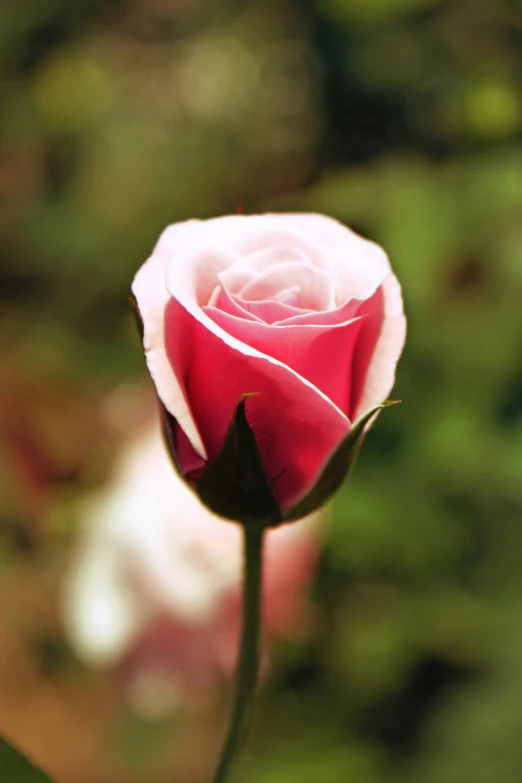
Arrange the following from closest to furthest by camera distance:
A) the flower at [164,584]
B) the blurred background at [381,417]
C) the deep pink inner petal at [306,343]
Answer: the deep pink inner petal at [306,343], the flower at [164,584], the blurred background at [381,417]

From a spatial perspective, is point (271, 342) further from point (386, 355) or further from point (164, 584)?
point (164, 584)

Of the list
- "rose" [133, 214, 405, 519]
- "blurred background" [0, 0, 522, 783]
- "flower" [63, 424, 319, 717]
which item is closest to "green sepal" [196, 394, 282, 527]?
"rose" [133, 214, 405, 519]

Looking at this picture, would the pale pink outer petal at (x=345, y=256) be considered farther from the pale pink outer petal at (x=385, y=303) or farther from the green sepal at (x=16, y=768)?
the green sepal at (x=16, y=768)

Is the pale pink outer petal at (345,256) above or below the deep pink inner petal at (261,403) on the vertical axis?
above

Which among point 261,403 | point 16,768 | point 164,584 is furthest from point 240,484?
point 164,584

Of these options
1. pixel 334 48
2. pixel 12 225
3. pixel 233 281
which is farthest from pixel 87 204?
pixel 233 281

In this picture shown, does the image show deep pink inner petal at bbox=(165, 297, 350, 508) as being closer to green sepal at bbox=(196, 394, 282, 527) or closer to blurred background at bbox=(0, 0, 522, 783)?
green sepal at bbox=(196, 394, 282, 527)

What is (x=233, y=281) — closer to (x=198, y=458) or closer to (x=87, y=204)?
(x=198, y=458)

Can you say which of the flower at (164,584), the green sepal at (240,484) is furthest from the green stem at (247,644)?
the flower at (164,584)
